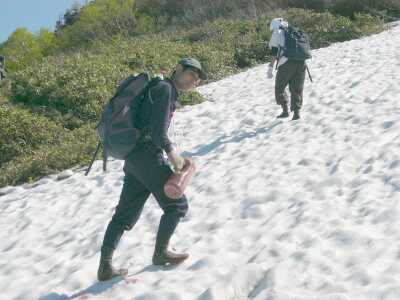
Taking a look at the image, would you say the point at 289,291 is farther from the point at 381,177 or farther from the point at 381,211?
the point at 381,177

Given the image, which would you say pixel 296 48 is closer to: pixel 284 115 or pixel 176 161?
pixel 284 115

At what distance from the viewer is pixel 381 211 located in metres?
5.08

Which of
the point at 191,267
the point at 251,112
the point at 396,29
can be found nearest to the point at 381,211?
the point at 191,267

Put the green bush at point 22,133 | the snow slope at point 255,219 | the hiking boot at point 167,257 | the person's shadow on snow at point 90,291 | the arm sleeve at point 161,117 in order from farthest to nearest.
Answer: the green bush at point 22,133
the hiking boot at point 167,257
the person's shadow on snow at point 90,291
the snow slope at point 255,219
the arm sleeve at point 161,117

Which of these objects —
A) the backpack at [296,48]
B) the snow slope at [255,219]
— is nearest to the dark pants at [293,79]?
the backpack at [296,48]

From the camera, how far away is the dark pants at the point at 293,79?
9.44 metres

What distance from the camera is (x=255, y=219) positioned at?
580 cm

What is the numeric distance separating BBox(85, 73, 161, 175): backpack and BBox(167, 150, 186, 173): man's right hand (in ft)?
1.05

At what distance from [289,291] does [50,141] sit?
33.2 feet

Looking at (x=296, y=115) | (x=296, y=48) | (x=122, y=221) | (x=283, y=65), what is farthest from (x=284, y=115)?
(x=122, y=221)

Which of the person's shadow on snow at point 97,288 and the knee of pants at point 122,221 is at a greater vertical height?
the knee of pants at point 122,221

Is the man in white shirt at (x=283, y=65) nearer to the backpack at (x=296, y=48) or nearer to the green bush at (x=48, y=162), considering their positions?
the backpack at (x=296, y=48)

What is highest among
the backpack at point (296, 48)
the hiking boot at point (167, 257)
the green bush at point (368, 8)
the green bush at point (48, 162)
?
the backpack at point (296, 48)

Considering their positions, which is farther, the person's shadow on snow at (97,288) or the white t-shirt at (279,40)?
the white t-shirt at (279,40)
